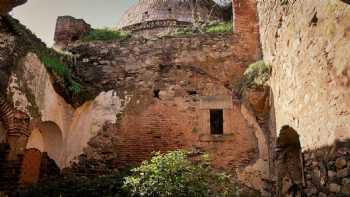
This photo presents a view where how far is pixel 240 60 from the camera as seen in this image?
9.25m

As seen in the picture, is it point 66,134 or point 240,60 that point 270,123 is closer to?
point 240,60

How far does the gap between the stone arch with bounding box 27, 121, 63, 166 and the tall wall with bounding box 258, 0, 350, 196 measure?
539 centimetres

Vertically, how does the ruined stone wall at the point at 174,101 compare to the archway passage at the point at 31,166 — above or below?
above

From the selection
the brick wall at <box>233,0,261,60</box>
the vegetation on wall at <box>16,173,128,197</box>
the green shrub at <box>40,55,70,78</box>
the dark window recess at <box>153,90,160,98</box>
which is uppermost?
the brick wall at <box>233,0,261,60</box>

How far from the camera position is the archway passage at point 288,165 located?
679 centimetres

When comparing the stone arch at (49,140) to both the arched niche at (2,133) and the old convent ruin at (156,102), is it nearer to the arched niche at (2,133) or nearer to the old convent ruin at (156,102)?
the old convent ruin at (156,102)

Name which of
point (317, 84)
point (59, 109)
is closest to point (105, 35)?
point (59, 109)

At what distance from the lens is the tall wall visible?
4148 millimetres

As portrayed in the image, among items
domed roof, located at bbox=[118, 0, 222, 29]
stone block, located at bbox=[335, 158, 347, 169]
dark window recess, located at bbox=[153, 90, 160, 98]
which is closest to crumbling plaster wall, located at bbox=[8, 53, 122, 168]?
dark window recess, located at bbox=[153, 90, 160, 98]

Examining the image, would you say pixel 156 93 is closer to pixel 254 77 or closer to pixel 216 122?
pixel 216 122

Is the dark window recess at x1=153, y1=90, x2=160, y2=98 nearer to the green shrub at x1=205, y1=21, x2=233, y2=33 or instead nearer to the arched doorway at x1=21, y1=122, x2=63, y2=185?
the green shrub at x1=205, y1=21, x2=233, y2=33

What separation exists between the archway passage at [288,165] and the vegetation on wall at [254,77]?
58.2 inches

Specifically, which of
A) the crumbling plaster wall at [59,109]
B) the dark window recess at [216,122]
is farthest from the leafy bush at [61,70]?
the dark window recess at [216,122]

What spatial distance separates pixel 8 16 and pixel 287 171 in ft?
22.1
